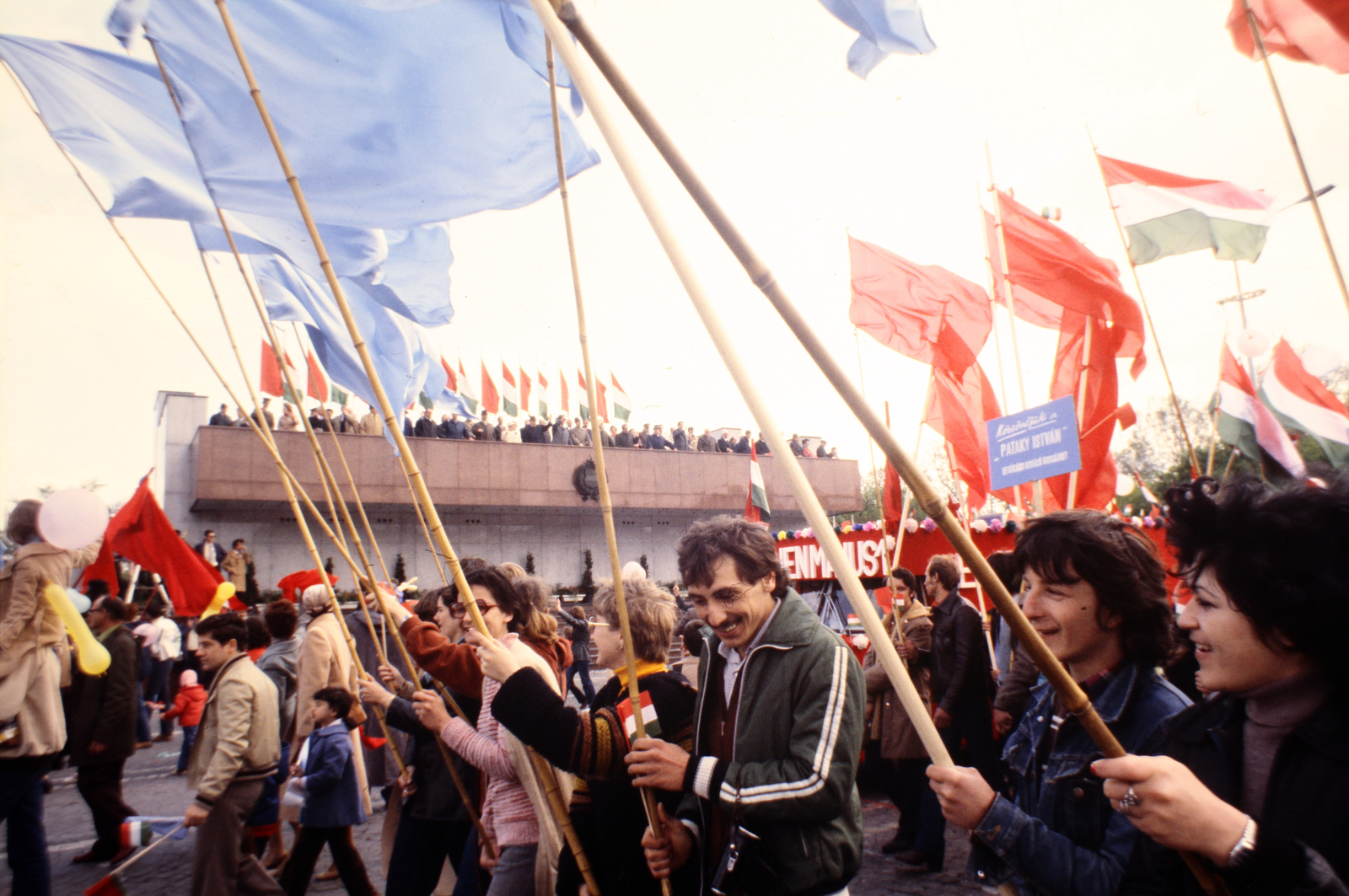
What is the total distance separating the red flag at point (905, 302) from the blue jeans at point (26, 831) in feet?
24.4

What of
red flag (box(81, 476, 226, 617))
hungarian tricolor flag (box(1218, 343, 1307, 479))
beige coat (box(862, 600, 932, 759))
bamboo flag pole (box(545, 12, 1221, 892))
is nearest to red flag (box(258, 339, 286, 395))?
red flag (box(81, 476, 226, 617))

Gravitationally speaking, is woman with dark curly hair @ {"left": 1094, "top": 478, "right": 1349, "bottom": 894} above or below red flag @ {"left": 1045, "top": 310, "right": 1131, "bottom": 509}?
below

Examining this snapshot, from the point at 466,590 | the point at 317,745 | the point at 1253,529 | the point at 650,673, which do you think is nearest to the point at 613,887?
the point at 650,673

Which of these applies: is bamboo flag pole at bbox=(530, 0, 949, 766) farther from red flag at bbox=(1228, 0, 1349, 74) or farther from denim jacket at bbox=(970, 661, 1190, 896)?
red flag at bbox=(1228, 0, 1349, 74)

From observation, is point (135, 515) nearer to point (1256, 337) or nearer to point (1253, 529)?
point (1253, 529)

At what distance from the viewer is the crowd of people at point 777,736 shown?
1279mm

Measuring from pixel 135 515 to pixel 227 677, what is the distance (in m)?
3.76

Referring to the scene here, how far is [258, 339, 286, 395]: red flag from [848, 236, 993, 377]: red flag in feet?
40.0

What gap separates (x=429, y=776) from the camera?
143 inches

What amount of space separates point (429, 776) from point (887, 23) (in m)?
3.34

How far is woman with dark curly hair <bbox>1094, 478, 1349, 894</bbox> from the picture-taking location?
1125 millimetres

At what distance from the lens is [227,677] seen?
423 centimetres

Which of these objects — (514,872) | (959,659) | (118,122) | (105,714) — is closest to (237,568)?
(105,714)

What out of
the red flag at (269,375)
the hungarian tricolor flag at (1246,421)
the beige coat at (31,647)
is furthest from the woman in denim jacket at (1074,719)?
the red flag at (269,375)
